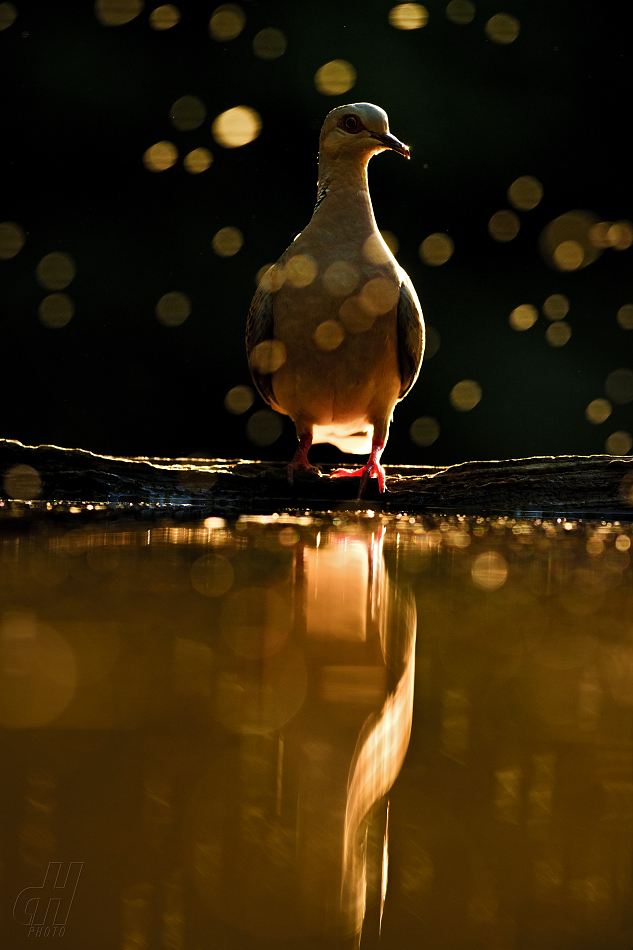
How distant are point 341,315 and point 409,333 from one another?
21 centimetres

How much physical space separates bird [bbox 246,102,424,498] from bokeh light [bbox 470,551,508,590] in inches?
36.5

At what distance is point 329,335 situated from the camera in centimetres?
198

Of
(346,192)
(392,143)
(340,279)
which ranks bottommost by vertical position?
(340,279)

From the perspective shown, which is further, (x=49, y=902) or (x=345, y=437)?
(x=345, y=437)

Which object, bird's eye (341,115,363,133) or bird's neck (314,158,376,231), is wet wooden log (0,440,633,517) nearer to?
bird's neck (314,158,376,231)

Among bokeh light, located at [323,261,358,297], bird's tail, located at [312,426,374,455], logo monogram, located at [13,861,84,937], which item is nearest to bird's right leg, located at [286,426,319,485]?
bird's tail, located at [312,426,374,455]

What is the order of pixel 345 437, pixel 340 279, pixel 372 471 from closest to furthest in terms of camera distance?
1. pixel 340 279
2. pixel 372 471
3. pixel 345 437

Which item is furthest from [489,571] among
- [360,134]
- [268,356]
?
→ [360,134]

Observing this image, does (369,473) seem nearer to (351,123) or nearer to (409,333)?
(409,333)

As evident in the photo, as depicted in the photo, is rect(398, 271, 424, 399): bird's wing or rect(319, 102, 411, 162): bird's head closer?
rect(398, 271, 424, 399): bird's wing

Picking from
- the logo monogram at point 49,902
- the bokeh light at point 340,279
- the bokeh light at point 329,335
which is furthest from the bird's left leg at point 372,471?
the logo monogram at point 49,902

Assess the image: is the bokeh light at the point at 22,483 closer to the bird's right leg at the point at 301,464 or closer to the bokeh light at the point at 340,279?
the bird's right leg at the point at 301,464

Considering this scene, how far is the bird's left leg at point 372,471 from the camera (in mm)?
1992

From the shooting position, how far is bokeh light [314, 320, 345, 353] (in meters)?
1.97
